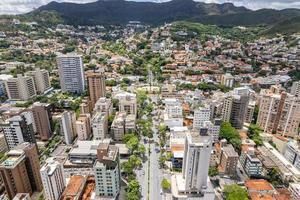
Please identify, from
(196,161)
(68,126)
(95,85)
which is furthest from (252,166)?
(95,85)

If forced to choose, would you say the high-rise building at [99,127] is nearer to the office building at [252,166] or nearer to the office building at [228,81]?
the office building at [252,166]

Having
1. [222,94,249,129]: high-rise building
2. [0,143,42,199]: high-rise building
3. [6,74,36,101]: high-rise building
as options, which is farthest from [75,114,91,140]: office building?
[222,94,249,129]: high-rise building

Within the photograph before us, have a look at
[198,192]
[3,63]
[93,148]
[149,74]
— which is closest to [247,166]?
[198,192]

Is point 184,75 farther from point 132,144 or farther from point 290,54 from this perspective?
point 290,54

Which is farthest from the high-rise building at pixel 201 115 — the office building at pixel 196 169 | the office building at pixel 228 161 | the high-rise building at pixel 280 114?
the office building at pixel 196 169

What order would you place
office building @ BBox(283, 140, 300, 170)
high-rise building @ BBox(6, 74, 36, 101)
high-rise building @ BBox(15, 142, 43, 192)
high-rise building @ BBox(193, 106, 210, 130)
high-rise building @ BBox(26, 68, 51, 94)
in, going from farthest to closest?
high-rise building @ BBox(26, 68, 51, 94) → high-rise building @ BBox(6, 74, 36, 101) → high-rise building @ BBox(193, 106, 210, 130) → office building @ BBox(283, 140, 300, 170) → high-rise building @ BBox(15, 142, 43, 192)

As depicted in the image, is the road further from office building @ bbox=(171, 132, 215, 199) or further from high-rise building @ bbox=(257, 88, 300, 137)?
high-rise building @ bbox=(257, 88, 300, 137)
